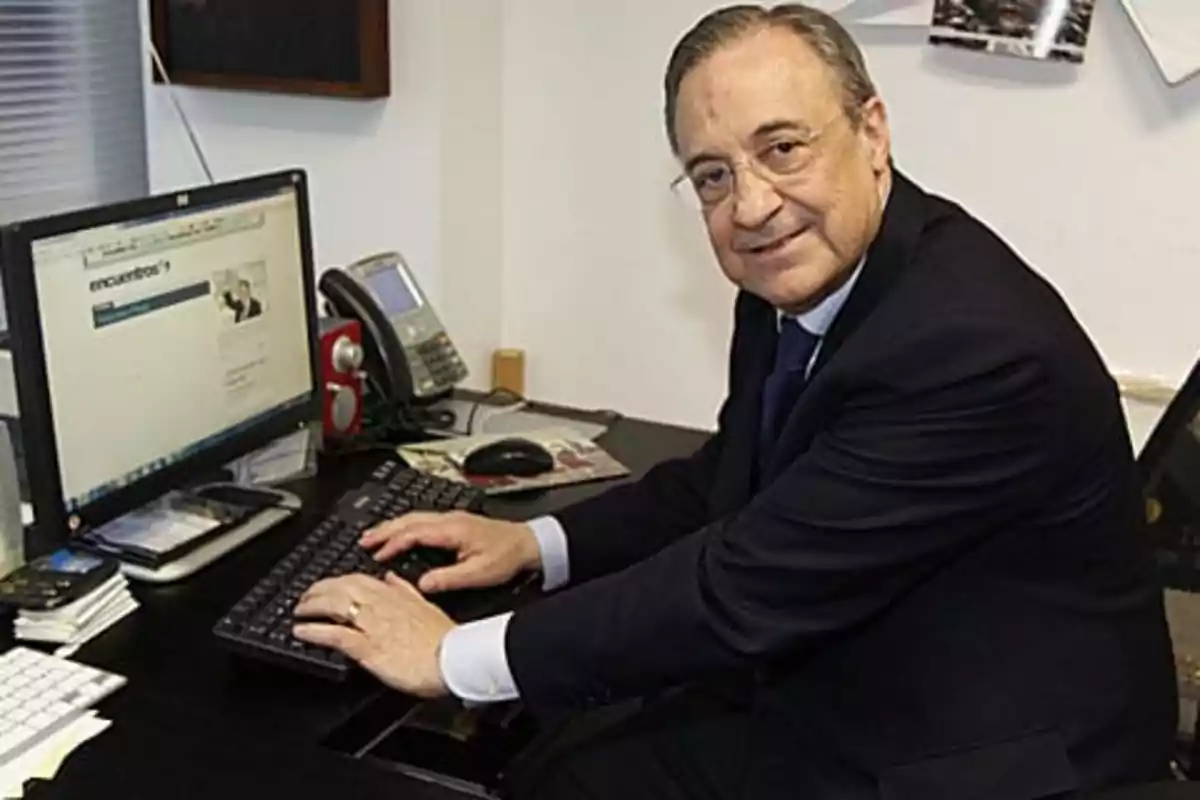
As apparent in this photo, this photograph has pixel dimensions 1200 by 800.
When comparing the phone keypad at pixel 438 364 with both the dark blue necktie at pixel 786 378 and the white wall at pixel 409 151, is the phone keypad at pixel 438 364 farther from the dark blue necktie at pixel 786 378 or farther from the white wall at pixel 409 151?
the dark blue necktie at pixel 786 378

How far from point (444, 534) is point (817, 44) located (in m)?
0.68

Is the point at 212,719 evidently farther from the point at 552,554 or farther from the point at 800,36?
the point at 800,36

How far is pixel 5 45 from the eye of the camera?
251 centimetres

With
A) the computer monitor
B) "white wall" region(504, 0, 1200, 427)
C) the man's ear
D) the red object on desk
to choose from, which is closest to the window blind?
"white wall" region(504, 0, 1200, 427)

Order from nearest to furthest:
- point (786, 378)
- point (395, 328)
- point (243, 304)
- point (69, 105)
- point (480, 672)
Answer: point (480, 672) → point (786, 378) → point (243, 304) → point (395, 328) → point (69, 105)

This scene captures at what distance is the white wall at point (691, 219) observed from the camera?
2260 millimetres

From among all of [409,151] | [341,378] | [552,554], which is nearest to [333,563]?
[552,554]

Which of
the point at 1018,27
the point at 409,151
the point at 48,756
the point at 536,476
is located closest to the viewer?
the point at 48,756

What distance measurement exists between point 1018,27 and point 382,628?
1448 millimetres

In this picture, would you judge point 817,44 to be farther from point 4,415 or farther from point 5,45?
point 5,45

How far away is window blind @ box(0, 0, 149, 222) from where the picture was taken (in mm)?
2545

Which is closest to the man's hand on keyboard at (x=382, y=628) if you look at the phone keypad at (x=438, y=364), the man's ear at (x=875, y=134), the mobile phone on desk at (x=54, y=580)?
the mobile phone on desk at (x=54, y=580)

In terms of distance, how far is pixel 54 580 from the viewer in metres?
1.47

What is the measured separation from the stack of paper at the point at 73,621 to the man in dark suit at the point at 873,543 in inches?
8.6
